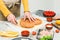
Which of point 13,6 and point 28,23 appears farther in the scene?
point 13,6

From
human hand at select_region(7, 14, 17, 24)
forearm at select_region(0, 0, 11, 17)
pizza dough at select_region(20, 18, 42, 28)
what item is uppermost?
forearm at select_region(0, 0, 11, 17)

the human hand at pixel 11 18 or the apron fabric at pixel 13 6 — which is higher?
the apron fabric at pixel 13 6

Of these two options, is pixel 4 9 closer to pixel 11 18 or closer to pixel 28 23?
pixel 11 18

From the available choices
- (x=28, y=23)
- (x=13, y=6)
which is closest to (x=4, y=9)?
(x=13, y=6)

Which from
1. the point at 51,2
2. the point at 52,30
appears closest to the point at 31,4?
the point at 51,2

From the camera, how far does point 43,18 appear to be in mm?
1280

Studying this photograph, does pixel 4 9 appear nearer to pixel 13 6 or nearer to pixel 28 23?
pixel 13 6

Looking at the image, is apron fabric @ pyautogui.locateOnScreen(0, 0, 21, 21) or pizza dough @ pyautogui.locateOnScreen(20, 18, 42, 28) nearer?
pizza dough @ pyautogui.locateOnScreen(20, 18, 42, 28)

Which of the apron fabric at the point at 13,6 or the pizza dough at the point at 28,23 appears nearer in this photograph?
the pizza dough at the point at 28,23

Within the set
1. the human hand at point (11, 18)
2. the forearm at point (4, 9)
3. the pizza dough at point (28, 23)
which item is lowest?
the pizza dough at point (28, 23)

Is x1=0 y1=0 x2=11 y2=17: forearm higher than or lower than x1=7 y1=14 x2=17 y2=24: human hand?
higher

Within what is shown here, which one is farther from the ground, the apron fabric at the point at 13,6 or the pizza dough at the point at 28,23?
the apron fabric at the point at 13,6

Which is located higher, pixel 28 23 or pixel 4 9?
pixel 4 9

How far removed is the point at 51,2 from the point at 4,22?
2.97ft
